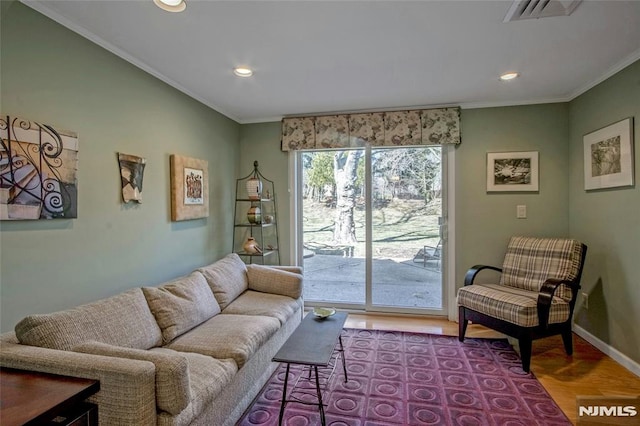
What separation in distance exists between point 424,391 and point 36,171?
9.03ft

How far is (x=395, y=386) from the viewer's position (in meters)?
2.39

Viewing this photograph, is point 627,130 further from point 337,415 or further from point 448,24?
point 337,415

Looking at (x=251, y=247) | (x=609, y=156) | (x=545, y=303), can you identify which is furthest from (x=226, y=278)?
(x=609, y=156)

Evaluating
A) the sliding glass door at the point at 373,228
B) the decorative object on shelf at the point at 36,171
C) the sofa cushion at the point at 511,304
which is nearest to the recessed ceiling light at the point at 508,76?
the sliding glass door at the point at 373,228

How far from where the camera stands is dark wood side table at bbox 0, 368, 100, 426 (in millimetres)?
1022

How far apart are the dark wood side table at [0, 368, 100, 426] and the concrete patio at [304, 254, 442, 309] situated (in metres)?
3.06

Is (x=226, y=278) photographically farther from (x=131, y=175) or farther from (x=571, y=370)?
(x=571, y=370)

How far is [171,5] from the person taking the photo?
70.8 inches

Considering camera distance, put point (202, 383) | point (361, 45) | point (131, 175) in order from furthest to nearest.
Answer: point (131, 175)
point (361, 45)
point (202, 383)

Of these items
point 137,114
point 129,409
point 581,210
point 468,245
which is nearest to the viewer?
point 129,409

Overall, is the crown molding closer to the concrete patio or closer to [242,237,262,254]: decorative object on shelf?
[242,237,262,254]: decorative object on shelf

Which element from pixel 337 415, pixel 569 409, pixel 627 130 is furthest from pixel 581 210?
pixel 337 415

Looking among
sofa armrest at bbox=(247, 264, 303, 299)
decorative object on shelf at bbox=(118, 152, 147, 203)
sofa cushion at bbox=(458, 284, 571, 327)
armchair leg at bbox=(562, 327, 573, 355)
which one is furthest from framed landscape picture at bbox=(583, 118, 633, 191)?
decorative object on shelf at bbox=(118, 152, 147, 203)

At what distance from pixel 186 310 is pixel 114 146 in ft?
4.10
